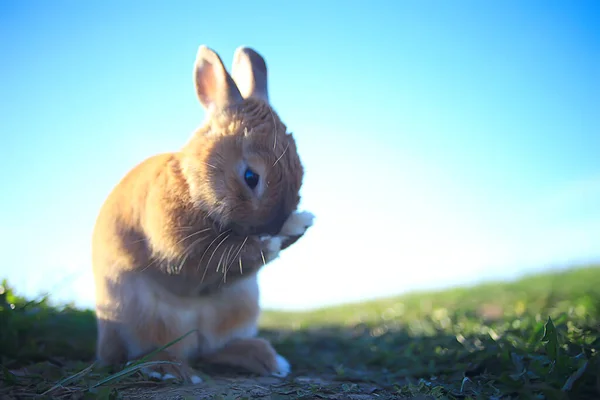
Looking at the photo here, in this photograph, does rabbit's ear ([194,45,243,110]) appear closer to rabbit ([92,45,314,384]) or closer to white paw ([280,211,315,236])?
rabbit ([92,45,314,384])

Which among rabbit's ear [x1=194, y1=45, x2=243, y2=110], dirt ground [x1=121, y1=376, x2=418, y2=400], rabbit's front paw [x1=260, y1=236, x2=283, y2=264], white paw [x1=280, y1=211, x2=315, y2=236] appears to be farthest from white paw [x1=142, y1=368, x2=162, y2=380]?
rabbit's ear [x1=194, y1=45, x2=243, y2=110]

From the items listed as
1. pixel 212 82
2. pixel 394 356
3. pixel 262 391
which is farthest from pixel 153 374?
pixel 212 82

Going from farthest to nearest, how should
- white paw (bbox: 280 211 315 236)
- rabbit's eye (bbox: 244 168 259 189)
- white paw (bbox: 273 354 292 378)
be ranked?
white paw (bbox: 273 354 292 378)
white paw (bbox: 280 211 315 236)
rabbit's eye (bbox: 244 168 259 189)

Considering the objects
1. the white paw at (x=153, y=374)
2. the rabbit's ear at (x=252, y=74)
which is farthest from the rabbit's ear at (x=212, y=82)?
the white paw at (x=153, y=374)

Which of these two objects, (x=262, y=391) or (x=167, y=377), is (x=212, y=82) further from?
(x=262, y=391)

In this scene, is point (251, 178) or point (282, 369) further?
point (282, 369)

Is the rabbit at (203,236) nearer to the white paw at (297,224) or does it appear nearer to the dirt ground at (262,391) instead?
the white paw at (297,224)
